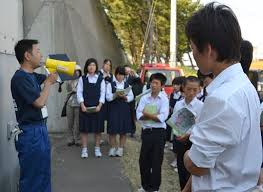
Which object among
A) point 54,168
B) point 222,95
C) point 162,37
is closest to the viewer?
point 222,95

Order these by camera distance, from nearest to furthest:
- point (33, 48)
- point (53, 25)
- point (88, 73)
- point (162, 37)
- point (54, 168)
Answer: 1. point (33, 48)
2. point (54, 168)
3. point (88, 73)
4. point (53, 25)
5. point (162, 37)

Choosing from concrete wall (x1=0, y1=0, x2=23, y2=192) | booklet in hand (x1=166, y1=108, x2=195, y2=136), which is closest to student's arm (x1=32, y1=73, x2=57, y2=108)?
concrete wall (x1=0, y1=0, x2=23, y2=192)

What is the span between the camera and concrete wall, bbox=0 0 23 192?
4.92m

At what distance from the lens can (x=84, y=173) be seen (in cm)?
777

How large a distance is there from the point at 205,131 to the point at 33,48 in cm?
324

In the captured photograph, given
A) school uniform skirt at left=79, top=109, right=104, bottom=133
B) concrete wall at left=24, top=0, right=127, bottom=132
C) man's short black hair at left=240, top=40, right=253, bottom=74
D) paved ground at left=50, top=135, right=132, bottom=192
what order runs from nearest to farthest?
man's short black hair at left=240, top=40, right=253, bottom=74, paved ground at left=50, top=135, right=132, bottom=192, school uniform skirt at left=79, top=109, right=104, bottom=133, concrete wall at left=24, top=0, right=127, bottom=132

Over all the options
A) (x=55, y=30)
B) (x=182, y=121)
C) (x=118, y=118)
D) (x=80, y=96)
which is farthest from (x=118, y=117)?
(x=182, y=121)

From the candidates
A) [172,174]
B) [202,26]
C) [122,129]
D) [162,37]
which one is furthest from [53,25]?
[162,37]

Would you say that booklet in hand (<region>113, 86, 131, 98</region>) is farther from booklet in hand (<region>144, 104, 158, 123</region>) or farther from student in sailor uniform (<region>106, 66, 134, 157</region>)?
booklet in hand (<region>144, 104, 158, 123</region>)

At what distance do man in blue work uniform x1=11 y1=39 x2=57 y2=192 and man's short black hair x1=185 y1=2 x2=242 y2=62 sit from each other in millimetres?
2860

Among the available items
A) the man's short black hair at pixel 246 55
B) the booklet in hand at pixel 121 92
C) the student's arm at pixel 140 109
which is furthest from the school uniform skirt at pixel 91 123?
the man's short black hair at pixel 246 55

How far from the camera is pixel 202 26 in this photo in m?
1.98

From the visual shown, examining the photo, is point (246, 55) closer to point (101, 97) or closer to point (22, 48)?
point (22, 48)

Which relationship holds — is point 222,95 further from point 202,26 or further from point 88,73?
point 88,73
